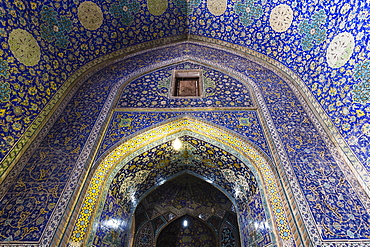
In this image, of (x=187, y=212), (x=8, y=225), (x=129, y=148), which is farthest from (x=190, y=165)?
(x=8, y=225)

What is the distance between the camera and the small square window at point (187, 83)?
15.6ft

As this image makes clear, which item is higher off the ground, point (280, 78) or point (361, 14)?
point (280, 78)

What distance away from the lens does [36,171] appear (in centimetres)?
305

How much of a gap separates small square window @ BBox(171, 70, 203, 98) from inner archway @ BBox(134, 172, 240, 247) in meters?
2.27

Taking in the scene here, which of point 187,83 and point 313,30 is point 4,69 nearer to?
point 187,83

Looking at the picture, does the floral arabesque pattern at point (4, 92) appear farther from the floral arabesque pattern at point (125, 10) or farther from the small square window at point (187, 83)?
the floral arabesque pattern at point (125, 10)

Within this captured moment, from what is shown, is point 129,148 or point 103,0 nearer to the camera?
point 129,148

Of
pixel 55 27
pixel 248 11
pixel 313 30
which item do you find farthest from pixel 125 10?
pixel 313 30

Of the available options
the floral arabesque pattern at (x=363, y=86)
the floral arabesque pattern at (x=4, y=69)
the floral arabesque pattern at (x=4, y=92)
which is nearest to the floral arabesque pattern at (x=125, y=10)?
the floral arabesque pattern at (x=4, y=69)

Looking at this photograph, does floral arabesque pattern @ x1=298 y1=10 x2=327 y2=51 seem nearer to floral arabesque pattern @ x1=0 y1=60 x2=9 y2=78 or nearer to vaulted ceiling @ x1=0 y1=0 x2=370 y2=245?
vaulted ceiling @ x1=0 y1=0 x2=370 y2=245

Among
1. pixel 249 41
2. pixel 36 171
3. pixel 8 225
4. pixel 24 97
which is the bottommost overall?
pixel 8 225

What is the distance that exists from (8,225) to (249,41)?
18.1 feet

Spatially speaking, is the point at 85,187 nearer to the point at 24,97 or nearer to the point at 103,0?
the point at 24,97

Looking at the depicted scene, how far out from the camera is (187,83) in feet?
16.7
